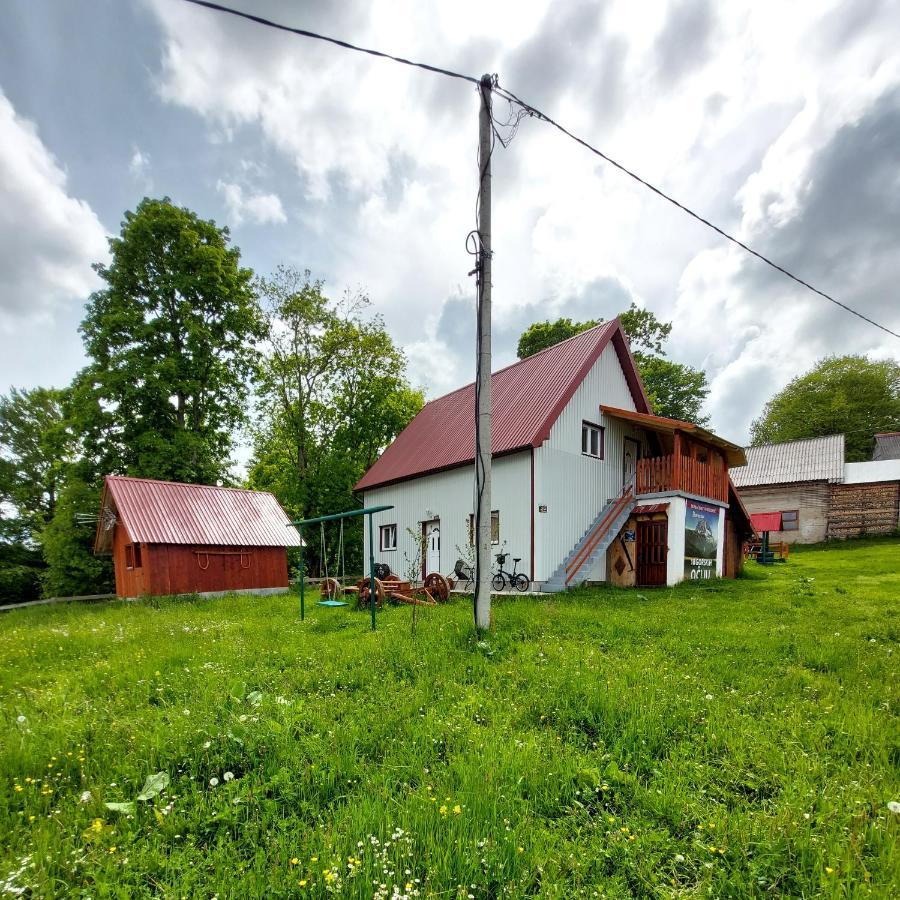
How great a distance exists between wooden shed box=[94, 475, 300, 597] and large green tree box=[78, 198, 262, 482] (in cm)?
368

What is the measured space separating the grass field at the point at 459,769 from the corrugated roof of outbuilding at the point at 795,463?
2501 centimetres

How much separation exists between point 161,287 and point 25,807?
2406 cm

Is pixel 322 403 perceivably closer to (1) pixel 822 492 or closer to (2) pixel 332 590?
(2) pixel 332 590

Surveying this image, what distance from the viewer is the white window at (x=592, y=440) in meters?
15.0

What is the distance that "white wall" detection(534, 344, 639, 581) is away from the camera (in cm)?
1348

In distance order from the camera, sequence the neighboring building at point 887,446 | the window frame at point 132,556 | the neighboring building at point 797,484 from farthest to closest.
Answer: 1. the neighboring building at point 887,446
2. the neighboring building at point 797,484
3. the window frame at point 132,556

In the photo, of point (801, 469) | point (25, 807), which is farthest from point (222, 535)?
point (801, 469)

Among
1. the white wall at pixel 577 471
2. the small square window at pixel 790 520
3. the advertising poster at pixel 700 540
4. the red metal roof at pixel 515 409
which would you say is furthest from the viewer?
the small square window at pixel 790 520

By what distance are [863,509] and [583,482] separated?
21.4 meters

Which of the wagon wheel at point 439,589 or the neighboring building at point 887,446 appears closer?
the wagon wheel at point 439,589

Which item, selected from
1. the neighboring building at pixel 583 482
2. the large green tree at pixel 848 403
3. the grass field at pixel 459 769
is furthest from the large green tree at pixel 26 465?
the large green tree at pixel 848 403

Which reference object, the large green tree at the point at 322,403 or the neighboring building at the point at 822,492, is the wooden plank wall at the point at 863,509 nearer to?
the neighboring building at the point at 822,492

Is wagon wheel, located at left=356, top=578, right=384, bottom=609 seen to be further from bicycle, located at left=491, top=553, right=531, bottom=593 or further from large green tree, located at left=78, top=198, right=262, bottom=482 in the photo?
large green tree, located at left=78, top=198, right=262, bottom=482

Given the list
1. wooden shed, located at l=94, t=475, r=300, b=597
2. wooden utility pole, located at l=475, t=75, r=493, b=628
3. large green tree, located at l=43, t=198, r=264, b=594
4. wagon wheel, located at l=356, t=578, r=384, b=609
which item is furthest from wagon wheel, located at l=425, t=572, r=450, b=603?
large green tree, located at l=43, t=198, r=264, b=594
